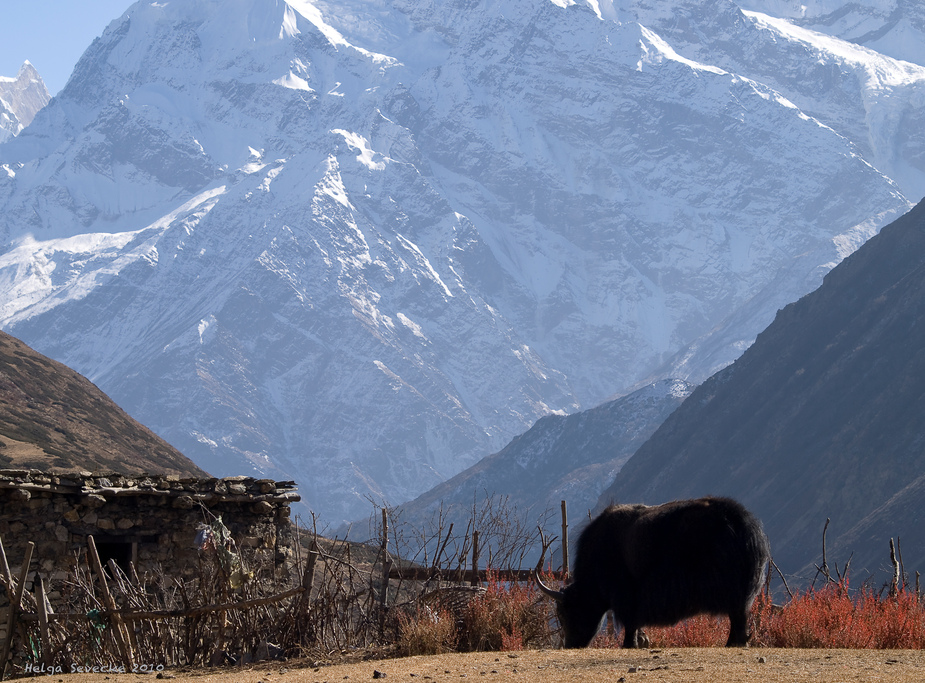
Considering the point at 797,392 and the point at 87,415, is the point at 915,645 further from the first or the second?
the point at 797,392

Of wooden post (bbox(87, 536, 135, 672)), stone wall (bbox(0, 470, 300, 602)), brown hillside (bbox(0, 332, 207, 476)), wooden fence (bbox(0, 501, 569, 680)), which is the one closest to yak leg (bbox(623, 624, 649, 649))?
wooden fence (bbox(0, 501, 569, 680))

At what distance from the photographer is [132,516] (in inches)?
508

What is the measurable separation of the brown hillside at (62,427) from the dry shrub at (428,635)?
2914cm

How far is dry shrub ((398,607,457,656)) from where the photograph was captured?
9.31 metres

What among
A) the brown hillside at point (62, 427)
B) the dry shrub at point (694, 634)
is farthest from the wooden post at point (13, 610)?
the brown hillside at point (62, 427)

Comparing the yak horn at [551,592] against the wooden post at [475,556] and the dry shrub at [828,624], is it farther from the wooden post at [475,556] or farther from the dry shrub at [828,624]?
the wooden post at [475,556]

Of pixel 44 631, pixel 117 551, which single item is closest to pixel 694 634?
pixel 44 631

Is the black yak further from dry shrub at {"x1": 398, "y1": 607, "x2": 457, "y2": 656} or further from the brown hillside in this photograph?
the brown hillside

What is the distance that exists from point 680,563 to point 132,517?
6781 millimetres

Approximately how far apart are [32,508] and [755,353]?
81.8m

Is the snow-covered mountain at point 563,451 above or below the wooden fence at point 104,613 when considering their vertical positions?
below

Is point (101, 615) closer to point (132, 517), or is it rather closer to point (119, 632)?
point (119, 632)

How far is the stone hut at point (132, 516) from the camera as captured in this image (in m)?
12.3

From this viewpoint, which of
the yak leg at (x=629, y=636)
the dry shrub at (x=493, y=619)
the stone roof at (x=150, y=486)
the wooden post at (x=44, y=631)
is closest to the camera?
the wooden post at (x=44, y=631)
